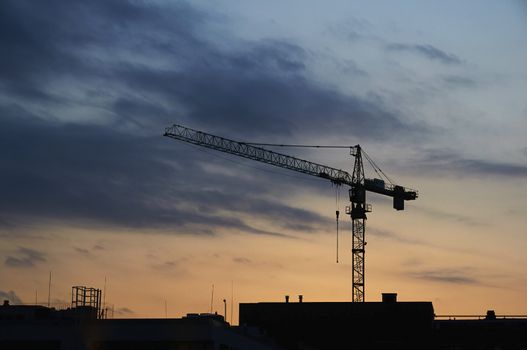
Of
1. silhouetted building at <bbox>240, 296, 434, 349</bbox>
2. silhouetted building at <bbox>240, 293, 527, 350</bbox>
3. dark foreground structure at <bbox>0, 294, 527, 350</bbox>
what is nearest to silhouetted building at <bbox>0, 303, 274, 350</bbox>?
dark foreground structure at <bbox>0, 294, 527, 350</bbox>

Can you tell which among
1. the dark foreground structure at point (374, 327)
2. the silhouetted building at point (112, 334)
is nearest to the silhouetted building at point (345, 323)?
the dark foreground structure at point (374, 327)

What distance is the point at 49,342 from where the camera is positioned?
4168 inches

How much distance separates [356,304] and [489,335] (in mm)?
24068

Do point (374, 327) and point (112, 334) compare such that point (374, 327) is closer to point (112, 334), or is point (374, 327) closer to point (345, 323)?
point (345, 323)

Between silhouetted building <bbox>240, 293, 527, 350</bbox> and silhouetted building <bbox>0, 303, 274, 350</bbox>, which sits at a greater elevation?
silhouetted building <bbox>240, 293, 527, 350</bbox>

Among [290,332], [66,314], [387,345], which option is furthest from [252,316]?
[66,314]

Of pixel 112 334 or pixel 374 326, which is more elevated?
pixel 374 326

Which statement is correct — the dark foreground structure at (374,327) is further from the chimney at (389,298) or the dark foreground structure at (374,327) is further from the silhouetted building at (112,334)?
the silhouetted building at (112,334)

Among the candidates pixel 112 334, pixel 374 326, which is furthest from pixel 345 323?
pixel 112 334

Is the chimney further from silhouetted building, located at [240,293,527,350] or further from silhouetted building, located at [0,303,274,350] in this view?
silhouetted building, located at [0,303,274,350]

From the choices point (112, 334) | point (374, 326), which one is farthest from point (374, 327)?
point (112, 334)

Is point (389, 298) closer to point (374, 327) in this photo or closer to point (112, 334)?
point (374, 327)

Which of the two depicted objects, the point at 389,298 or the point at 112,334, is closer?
the point at 112,334

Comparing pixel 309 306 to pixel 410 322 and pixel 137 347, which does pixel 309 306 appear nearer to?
pixel 410 322
